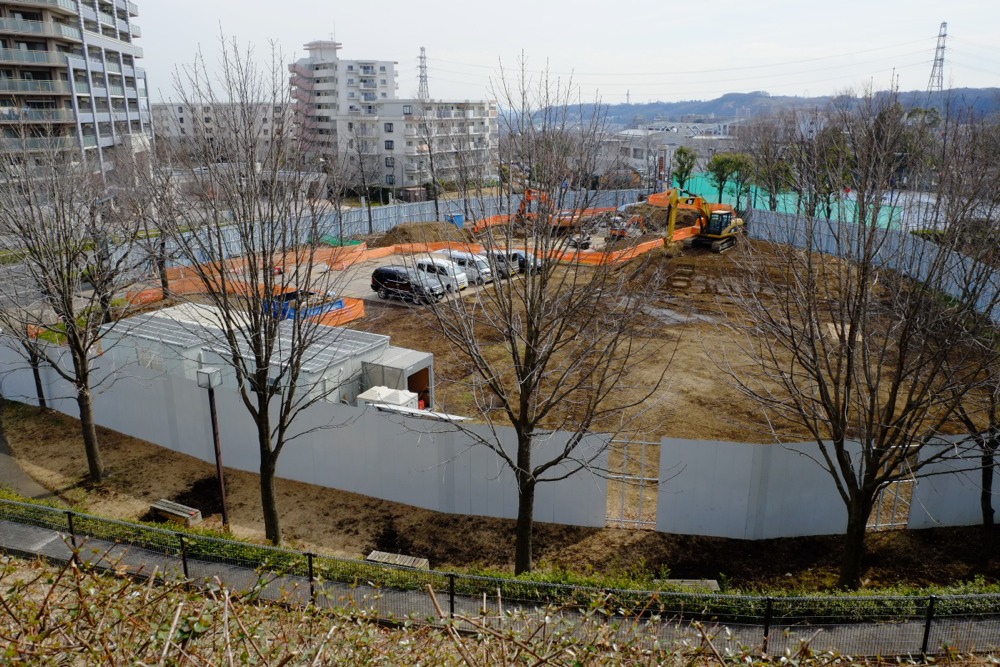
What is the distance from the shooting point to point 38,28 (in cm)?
4069

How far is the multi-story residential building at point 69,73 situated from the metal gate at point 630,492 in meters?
31.4

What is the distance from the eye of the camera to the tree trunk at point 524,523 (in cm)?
995

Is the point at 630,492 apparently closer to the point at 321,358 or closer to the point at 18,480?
the point at 321,358

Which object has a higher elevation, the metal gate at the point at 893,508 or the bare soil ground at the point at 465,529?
the metal gate at the point at 893,508

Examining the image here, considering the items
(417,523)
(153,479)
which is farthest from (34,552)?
(417,523)

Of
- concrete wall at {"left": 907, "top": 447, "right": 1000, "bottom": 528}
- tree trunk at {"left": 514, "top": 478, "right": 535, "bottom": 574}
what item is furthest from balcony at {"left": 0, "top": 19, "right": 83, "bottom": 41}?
concrete wall at {"left": 907, "top": 447, "right": 1000, "bottom": 528}

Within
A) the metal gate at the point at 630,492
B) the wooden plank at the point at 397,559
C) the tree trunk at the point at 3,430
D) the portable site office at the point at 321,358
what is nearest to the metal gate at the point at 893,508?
the metal gate at the point at 630,492

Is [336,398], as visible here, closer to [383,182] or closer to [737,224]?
[737,224]

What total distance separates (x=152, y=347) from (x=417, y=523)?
821cm

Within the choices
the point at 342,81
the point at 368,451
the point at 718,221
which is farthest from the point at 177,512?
the point at 342,81

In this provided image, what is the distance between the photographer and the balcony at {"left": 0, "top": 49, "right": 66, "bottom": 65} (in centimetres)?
3954

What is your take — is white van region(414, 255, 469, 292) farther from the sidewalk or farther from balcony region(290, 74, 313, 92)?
balcony region(290, 74, 313, 92)

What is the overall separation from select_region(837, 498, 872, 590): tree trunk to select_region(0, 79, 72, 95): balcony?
4583 centimetres

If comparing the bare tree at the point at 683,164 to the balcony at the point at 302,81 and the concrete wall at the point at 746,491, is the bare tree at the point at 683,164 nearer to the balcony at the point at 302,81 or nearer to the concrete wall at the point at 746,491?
the concrete wall at the point at 746,491
